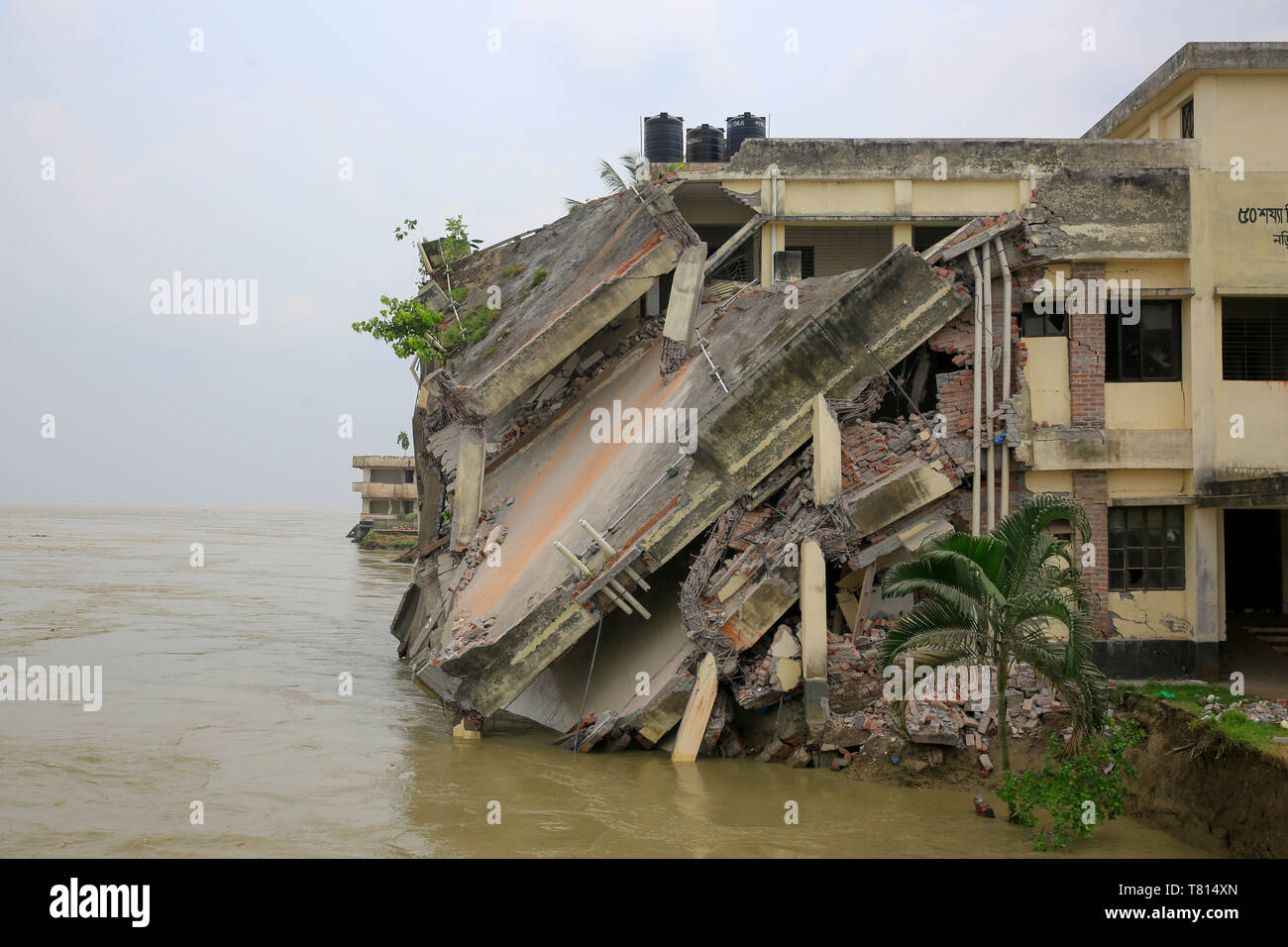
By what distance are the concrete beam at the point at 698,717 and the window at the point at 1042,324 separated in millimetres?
6576

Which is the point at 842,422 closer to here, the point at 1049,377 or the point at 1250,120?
the point at 1049,377

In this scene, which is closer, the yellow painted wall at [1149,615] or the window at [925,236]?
the yellow painted wall at [1149,615]

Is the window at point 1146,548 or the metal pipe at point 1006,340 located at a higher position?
the metal pipe at point 1006,340

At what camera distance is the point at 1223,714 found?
33.8 ft

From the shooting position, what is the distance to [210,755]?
12227 millimetres

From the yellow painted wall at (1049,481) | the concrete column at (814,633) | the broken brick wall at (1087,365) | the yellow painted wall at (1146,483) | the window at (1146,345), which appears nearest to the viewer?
the concrete column at (814,633)

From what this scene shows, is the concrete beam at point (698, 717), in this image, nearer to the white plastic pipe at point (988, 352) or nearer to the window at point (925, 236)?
the white plastic pipe at point (988, 352)

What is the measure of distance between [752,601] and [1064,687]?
3428 mm

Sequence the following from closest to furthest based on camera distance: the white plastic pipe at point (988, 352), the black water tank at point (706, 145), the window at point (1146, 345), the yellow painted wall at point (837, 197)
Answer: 1. the white plastic pipe at point (988, 352)
2. the window at point (1146, 345)
3. the yellow painted wall at point (837, 197)
4. the black water tank at point (706, 145)

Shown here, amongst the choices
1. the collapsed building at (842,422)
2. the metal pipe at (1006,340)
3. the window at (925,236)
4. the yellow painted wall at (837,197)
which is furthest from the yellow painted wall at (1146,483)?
the yellow painted wall at (837,197)

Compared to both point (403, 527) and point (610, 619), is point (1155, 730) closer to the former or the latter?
point (610, 619)

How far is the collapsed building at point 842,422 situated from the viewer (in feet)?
39.1
